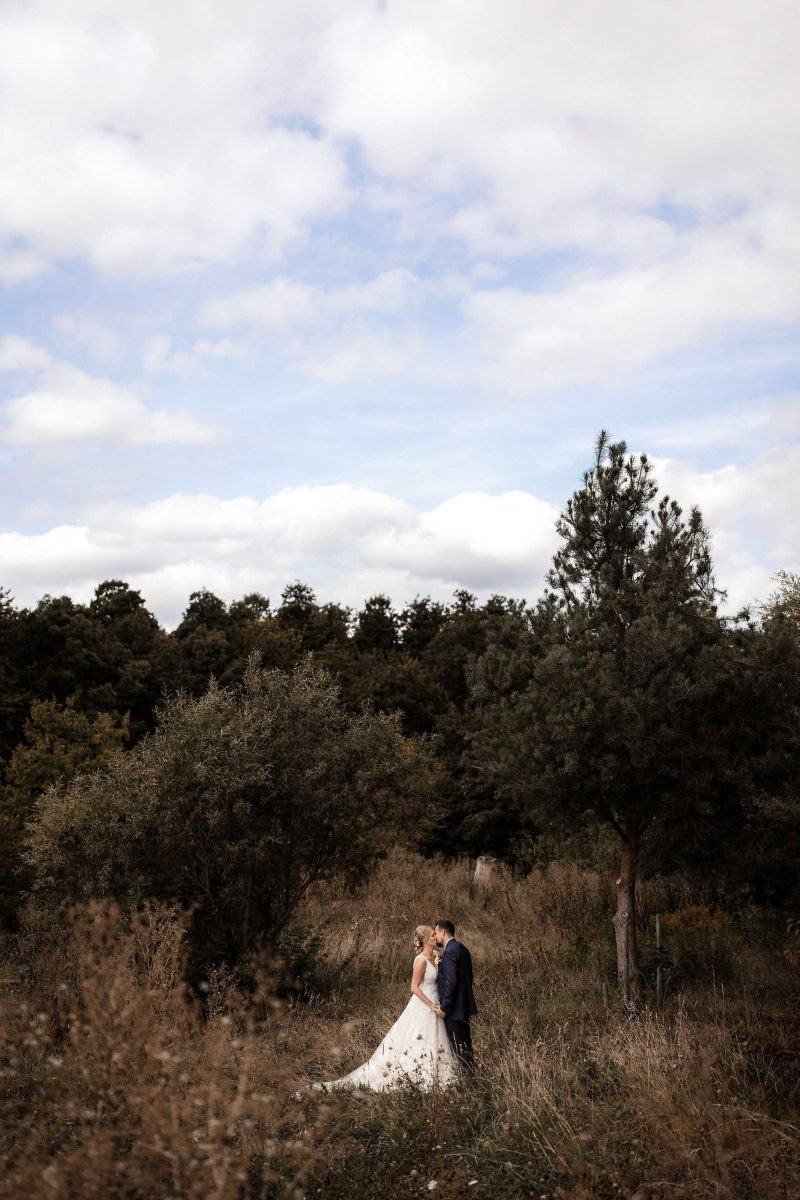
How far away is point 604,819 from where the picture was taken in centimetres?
1078

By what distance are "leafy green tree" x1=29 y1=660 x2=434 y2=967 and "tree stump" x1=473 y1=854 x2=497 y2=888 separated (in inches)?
335

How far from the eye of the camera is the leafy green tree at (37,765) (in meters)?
15.6

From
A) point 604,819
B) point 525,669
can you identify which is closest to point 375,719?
point 525,669

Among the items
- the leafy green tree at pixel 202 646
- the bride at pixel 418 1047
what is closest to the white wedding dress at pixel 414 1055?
the bride at pixel 418 1047

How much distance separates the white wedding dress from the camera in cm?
696

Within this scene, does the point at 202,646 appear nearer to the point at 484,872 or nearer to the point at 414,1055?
the point at 484,872

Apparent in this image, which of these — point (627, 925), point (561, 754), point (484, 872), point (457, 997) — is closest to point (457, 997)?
point (457, 997)

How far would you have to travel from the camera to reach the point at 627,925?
1062cm

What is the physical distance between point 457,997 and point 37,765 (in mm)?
16438

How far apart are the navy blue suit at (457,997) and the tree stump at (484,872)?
11.6 m

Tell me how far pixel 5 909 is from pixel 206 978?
19.8ft

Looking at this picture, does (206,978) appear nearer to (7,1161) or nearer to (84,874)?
(84,874)

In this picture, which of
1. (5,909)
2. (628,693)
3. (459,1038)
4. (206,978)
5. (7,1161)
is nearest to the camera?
(7,1161)

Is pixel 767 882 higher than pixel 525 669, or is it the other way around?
pixel 525 669
